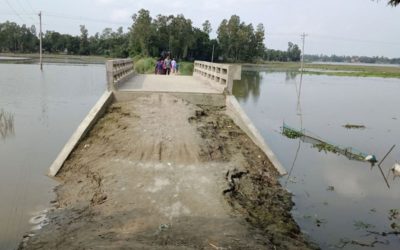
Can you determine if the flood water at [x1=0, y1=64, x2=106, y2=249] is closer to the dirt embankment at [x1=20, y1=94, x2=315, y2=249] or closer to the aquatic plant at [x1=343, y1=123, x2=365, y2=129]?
the dirt embankment at [x1=20, y1=94, x2=315, y2=249]

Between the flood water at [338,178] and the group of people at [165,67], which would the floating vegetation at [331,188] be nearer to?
the flood water at [338,178]

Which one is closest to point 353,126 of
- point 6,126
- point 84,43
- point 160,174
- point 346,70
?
point 160,174

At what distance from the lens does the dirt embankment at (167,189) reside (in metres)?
5.90

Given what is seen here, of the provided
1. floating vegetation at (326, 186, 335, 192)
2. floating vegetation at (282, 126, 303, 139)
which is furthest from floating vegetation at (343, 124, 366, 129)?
floating vegetation at (326, 186, 335, 192)

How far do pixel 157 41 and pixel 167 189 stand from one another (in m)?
77.0

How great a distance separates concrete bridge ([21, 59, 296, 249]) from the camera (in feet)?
19.5

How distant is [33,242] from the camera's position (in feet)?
19.5

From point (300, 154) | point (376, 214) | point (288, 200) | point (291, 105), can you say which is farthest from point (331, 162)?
point (291, 105)

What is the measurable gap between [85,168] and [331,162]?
891 centimetres

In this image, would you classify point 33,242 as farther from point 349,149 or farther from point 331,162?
→ point 349,149

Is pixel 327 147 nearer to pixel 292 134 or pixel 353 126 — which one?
pixel 292 134

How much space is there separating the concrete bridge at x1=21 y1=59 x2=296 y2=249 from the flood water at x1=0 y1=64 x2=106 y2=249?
24.1 inches

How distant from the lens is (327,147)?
52.9 ft

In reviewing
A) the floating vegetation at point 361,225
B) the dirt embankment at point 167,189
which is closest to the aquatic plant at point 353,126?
the dirt embankment at point 167,189
